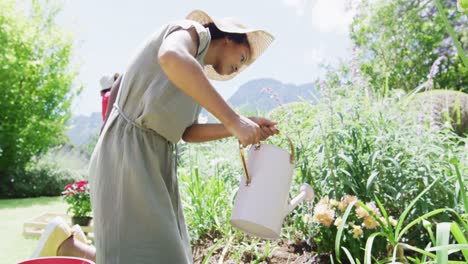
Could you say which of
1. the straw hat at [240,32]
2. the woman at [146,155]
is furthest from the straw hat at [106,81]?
the woman at [146,155]

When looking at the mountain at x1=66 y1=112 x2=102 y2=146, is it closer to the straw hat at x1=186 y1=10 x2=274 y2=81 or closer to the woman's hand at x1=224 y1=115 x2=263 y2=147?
the straw hat at x1=186 y1=10 x2=274 y2=81

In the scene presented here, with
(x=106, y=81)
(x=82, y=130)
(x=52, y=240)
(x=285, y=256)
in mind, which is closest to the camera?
(x=52, y=240)

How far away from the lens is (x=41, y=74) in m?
9.94

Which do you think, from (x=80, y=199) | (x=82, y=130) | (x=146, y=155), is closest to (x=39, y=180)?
(x=80, y=199)

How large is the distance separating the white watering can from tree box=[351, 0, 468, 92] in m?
10.5

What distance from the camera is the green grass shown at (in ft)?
12.7

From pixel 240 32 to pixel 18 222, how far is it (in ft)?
15.9

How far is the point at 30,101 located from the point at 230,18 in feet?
29.5

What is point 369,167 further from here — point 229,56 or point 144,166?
point 144,166

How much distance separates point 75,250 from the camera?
75.9 inches

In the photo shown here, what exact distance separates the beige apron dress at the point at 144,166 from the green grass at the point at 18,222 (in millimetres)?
2627

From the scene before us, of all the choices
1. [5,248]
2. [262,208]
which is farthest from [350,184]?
[5,248]

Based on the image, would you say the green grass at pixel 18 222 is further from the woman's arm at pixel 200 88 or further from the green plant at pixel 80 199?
the woman's arm at pixel 200 88

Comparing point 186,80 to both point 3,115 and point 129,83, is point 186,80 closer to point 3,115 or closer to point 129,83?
point 129,83
